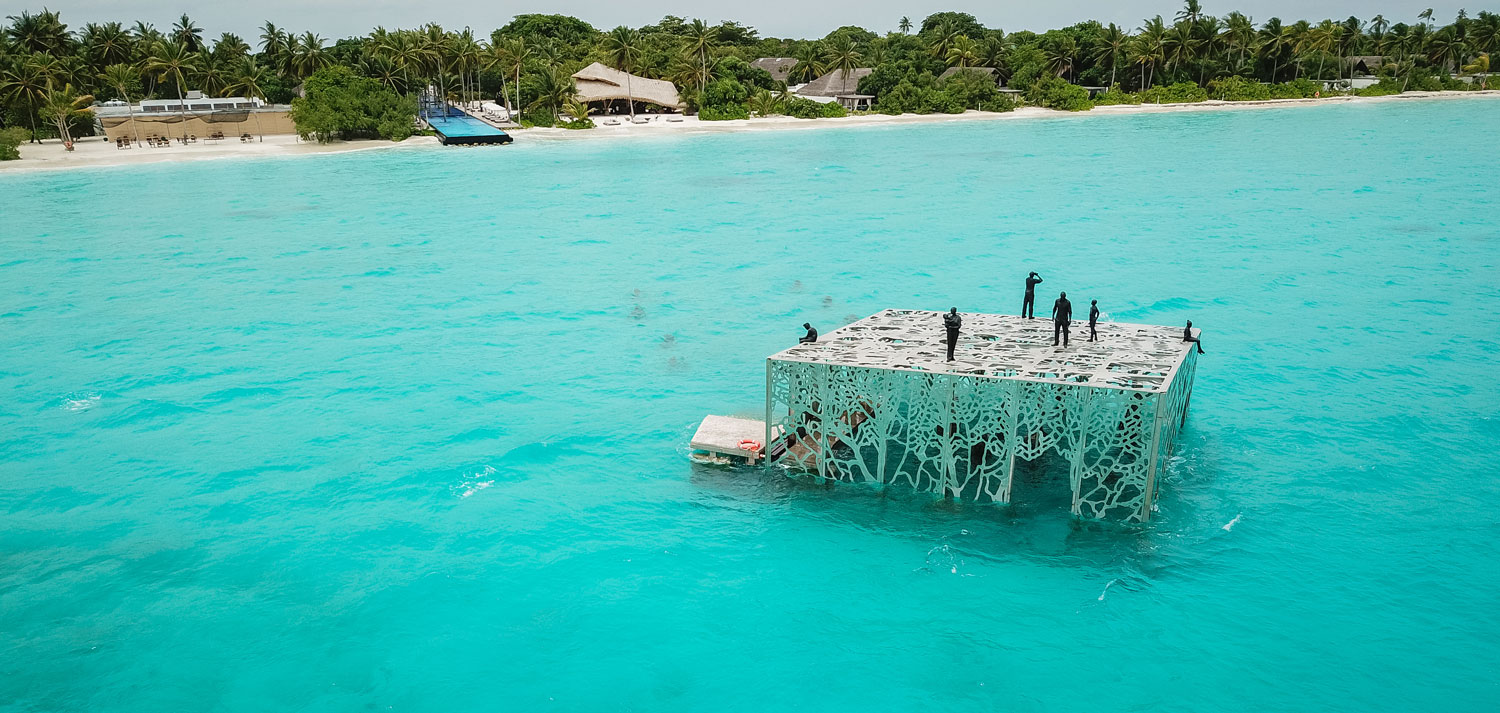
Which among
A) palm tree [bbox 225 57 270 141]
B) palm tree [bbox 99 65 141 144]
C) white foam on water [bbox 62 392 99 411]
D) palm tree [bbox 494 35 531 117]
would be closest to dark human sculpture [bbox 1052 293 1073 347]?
white foam on water [bbox 62 392 99 411]

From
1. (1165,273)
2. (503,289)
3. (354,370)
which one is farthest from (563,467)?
(1165,273)

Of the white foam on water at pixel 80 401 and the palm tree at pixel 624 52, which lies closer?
the white foam on water at pixel 80 401

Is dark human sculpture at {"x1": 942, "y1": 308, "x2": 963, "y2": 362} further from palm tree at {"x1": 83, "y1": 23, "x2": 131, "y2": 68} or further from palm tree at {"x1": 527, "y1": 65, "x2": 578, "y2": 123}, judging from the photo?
palm tree at {"x1": 83, "y1": 23, "x2": 131, "y2": 68}

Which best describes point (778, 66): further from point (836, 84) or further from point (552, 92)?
point (552, 92)

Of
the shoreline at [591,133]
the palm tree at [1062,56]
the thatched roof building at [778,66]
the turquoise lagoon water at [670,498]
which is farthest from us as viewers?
the thatched roof building at [778,66]

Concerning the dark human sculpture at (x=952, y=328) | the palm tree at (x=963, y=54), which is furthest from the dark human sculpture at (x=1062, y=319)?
the palm tree at (x=963, y=54)

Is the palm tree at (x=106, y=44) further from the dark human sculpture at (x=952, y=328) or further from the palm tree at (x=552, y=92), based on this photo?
the dark human sculpture at (x=952, y=328)

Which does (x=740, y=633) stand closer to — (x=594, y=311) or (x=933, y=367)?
(x=933, y=367)
